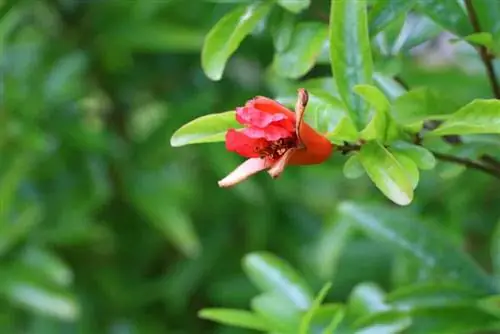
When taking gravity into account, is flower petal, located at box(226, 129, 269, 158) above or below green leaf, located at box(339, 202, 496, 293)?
below

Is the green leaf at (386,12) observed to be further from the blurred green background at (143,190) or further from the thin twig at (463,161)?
the blurred green background at (143,190)

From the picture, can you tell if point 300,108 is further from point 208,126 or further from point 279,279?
point 279,279

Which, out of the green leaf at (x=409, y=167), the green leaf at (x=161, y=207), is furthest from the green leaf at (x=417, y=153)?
the green leaf at (x=161, y=207)

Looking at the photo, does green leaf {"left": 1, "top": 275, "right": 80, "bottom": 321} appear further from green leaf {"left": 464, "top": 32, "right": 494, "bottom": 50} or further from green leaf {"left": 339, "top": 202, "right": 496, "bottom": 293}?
green leaf {"left": 464, "top": 32, "right": 494, "bottom": 50}

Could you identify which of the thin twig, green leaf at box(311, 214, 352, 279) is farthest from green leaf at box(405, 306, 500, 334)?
green leaf at box(311, 214, 352, 279)

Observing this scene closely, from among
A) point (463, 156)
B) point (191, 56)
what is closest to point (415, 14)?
point (463, 156)

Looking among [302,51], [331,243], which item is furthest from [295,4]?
[331,243]
